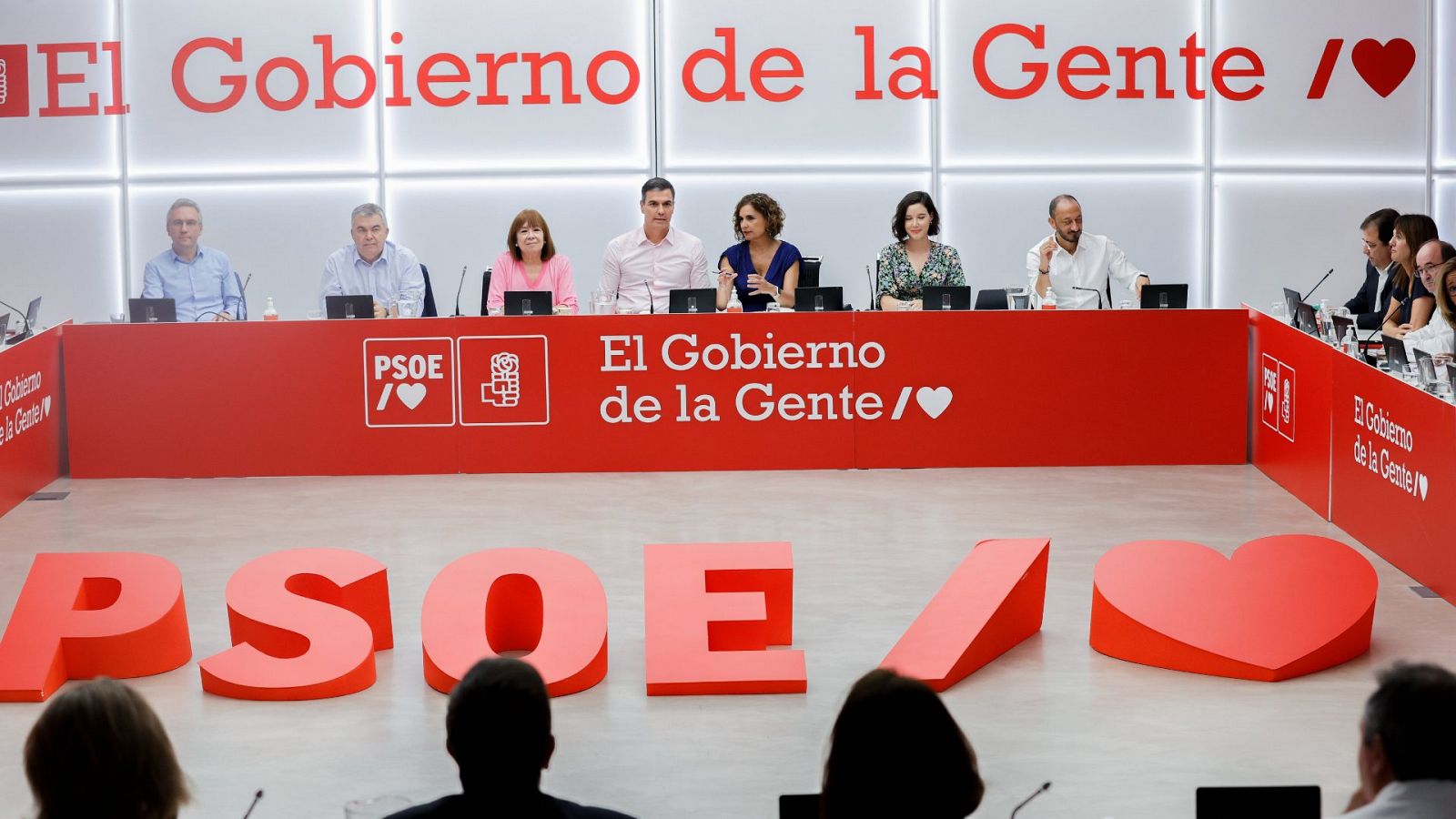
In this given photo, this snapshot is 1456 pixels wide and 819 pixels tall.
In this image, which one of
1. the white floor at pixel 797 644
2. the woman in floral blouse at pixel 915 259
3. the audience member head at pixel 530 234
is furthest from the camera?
the woman in floral blouse at pixel 915 259

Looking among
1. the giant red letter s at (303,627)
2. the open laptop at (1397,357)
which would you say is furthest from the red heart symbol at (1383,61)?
the giant red letter s at (303,627)

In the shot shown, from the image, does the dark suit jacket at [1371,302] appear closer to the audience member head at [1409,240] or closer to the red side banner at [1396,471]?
the audience member head at [1409,240]

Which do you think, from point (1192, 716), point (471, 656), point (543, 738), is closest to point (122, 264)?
point (471, 656)

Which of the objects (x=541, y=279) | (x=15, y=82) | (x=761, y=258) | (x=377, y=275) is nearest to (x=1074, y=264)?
(x=761, y=258)

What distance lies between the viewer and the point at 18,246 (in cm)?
1076

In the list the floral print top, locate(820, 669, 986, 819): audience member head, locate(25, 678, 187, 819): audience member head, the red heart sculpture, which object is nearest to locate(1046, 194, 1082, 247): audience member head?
the floral print top

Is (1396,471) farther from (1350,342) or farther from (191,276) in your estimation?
(191,276)

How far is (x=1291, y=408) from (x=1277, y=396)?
0.25 m

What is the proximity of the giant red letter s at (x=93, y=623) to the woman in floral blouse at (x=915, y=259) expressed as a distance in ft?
15.2

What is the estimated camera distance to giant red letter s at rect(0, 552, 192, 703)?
17.7 feet

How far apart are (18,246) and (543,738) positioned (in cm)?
914

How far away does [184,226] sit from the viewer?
9328mm

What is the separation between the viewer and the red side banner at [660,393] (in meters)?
8.59

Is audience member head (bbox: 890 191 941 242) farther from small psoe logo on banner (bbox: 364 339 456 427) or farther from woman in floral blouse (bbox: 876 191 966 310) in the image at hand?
small psoe logo on banner (bbox: 364 339 456 427)
